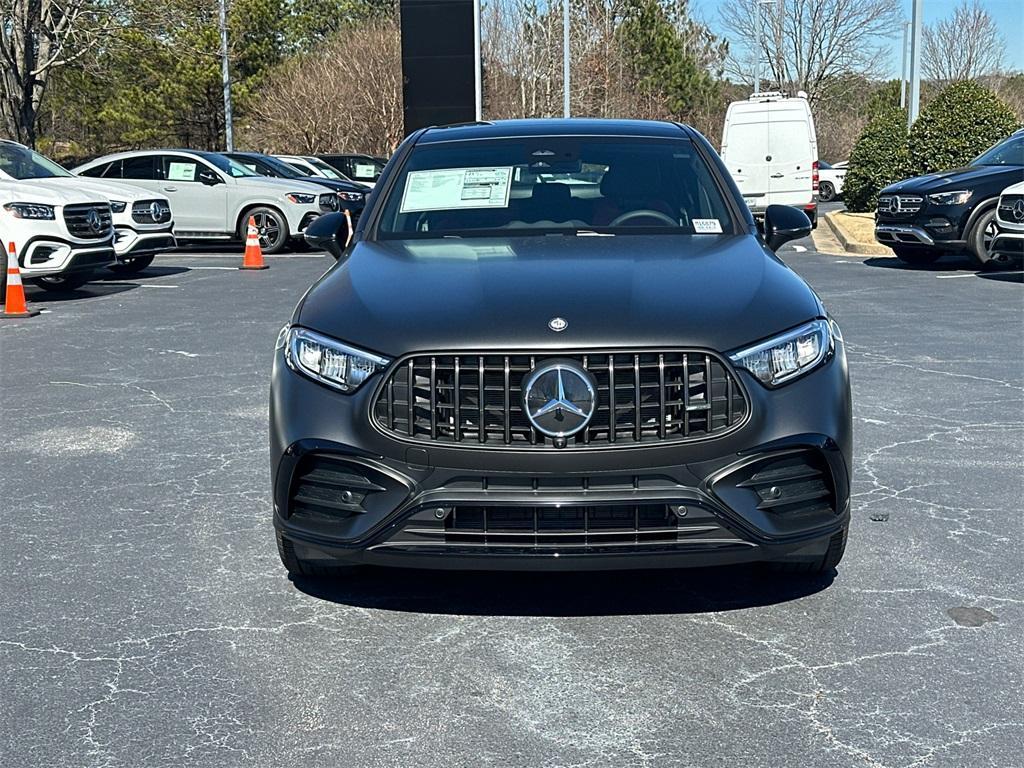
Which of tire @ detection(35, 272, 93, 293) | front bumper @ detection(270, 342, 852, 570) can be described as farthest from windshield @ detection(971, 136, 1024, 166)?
front bumper @ detection(270, 342, 852, 570)

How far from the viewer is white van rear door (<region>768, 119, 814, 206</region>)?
23234 millimetres

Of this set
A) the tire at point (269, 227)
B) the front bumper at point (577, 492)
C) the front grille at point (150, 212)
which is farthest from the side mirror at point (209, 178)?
the front bumper at point (577, 492)

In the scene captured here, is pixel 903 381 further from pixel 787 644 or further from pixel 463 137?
pixel 787 644

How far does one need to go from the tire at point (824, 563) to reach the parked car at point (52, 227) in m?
10.2

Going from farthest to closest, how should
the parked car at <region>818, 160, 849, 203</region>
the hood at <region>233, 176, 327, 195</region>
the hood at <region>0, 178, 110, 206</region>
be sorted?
1. the parked car at <region>818, 160, 849, 203</region>
2. the hood at <region>233, 176, 327, 195</region>
3. the hood at <region>0, 178, 110, 206</region>

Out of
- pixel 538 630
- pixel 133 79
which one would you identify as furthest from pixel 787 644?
pixel 133 79

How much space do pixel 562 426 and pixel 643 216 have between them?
1.79m

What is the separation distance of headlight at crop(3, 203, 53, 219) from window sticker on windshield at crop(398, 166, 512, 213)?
8512mm

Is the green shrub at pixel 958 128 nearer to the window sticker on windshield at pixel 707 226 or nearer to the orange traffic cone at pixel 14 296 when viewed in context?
the orange traffic cone at pixel 14 296

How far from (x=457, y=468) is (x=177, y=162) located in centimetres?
1704

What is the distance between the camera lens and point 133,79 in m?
50.5

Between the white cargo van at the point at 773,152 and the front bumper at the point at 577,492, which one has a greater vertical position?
the white cargo van at the point at 773,152

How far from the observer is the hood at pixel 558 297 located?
3863 millimetres

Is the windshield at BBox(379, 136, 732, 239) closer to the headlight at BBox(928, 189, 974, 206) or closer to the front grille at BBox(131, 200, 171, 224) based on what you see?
the headlight at BBox(928, 189, 974, 206)
